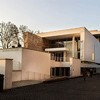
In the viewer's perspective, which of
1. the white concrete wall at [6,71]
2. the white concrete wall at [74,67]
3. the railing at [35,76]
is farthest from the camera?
the white concrete wall at [74,67]

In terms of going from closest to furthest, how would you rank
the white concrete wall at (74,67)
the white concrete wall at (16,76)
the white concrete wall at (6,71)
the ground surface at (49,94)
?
the ground surface at (49,94)
the white concrete wall at (6,71)
the white concrete wall at (16,76)
the white concrete wall at (74,67)

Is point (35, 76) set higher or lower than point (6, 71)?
lower

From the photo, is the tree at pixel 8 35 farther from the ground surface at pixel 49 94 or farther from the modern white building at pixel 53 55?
the ground surface at pixel 49 94

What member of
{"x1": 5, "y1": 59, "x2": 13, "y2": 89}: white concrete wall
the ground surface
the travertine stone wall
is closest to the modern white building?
the travertine stone wall

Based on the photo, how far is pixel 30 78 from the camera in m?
26.5

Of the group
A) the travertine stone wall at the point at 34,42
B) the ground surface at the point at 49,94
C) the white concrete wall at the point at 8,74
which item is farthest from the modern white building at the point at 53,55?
the ground surface at the point at 49,94

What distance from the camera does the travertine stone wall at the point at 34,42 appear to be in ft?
152

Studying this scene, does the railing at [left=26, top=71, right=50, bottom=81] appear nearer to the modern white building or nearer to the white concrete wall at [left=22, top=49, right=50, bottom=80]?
the modern white building

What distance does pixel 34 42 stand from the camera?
48.9 m

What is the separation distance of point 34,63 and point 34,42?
20.6 meters

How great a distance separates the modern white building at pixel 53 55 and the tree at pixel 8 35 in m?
7.75

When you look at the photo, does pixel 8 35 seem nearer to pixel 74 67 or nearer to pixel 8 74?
pixel 74 67

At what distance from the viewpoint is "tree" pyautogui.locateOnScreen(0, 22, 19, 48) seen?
54594mm

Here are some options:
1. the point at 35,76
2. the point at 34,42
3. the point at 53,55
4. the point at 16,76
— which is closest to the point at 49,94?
the point at 16,76
